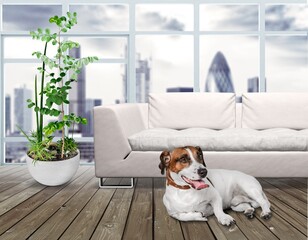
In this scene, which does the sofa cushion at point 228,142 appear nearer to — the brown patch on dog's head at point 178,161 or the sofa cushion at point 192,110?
the sofa cushion at point 192,110

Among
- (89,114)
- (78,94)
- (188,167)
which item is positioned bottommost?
(188,167)

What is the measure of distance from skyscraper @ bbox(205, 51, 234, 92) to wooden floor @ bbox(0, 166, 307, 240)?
1770mm

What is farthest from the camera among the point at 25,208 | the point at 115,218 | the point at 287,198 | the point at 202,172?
the point at 287,198

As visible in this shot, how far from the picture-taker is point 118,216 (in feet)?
6.97

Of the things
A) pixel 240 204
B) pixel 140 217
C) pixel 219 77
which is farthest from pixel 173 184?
pixel 219 77

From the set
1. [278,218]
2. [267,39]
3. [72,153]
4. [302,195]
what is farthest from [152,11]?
[278,218]

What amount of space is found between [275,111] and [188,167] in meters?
1.93

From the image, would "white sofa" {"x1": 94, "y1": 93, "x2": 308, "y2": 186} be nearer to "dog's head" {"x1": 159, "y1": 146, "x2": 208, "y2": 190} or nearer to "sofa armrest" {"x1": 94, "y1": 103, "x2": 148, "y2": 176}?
"sofa armrest" {"x1": 94, "y1": 103, "x2": 148, "y2": 176}

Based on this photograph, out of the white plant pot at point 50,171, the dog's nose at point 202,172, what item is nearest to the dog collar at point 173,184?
the dog's nose at point 202,172

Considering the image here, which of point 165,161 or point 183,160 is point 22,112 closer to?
point 165,161

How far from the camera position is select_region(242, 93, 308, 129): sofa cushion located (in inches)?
136

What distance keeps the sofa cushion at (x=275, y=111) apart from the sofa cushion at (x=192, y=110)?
16 cm

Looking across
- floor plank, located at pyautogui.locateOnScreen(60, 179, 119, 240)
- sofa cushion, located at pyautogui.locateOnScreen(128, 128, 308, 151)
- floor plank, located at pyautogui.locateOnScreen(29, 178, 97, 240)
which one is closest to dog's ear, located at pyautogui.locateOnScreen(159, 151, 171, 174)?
floor plank, located at pyautogui.locateOnScreen(60, 179, 119, 240)

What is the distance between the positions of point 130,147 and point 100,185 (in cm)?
40
